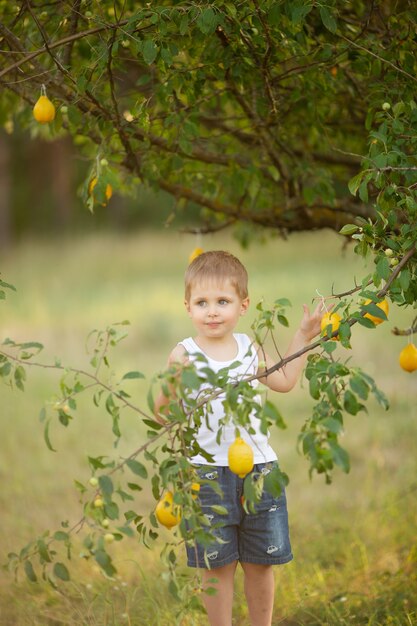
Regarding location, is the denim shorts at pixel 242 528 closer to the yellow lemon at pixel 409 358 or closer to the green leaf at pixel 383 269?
the yellow lemon at pixel 409 358

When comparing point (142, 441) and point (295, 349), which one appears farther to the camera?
point (142, 441)

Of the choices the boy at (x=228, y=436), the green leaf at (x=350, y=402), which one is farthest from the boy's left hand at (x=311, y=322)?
the green leaf at (x=350, y=402)

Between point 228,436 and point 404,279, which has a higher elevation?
point 404,279

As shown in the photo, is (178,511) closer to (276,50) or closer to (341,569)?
(276,50)

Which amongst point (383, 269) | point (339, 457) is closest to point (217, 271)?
point (383, 269)

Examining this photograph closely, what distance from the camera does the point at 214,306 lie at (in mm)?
2418

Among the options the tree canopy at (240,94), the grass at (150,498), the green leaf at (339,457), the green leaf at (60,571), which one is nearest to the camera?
the green leaf at (339,457)

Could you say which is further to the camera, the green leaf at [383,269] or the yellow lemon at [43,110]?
the yellow lemon at [43,110]

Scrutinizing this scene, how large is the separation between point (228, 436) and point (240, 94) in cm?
120

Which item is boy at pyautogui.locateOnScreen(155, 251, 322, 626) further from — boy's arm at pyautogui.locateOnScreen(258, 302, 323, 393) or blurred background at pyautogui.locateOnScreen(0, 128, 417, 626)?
blurred background at pyautogui.locateOnScreen(0, 128, 417, 626)

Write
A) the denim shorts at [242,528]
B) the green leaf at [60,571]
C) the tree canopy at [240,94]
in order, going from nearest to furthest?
the green leaf at [60,571], the tree canopy at [240,94], the denim shorts at [242,528]

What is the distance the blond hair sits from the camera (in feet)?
8.00

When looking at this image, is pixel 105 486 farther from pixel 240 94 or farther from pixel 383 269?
pixel 240 94

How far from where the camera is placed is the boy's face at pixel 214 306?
95.2 inches
